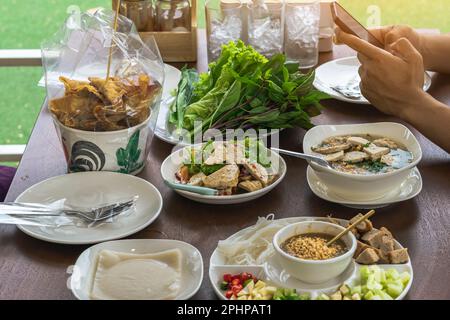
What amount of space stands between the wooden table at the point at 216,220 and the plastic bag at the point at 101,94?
0.29ft

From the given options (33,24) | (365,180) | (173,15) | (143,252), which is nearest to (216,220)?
(143,252)

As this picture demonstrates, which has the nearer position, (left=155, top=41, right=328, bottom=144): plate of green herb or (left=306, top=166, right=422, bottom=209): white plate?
(left=306, top=166, right=422, bottom=209): white plate

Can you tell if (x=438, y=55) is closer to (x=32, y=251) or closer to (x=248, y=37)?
(x=248, y=37)

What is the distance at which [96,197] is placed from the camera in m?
1.53

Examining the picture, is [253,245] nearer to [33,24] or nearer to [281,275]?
[281,275]

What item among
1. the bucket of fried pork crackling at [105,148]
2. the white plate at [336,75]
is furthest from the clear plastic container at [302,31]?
the bucket of fried pork crackling at [105,148]

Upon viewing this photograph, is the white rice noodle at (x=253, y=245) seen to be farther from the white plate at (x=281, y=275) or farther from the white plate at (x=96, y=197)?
the white plate at (x=96, y=197)

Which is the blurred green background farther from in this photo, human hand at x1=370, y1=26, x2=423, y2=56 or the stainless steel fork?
the stainless steel fork

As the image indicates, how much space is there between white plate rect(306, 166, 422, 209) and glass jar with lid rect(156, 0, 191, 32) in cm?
88

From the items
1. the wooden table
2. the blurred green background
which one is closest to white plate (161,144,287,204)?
the wooden table

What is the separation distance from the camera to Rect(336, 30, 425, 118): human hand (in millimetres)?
1737

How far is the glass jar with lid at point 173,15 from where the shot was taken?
2213mm

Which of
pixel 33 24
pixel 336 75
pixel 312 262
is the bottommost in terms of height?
pixel 33 24

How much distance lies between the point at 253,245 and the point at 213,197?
0.17 meters
